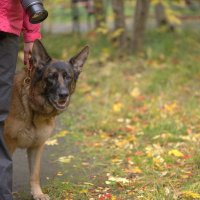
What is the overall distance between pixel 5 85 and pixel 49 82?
2.24 ft

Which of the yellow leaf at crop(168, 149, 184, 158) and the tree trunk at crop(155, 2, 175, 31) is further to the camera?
the tree trunk at crop(155, 2, 175, 31)

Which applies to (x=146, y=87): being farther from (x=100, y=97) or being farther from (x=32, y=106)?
(x=32, y=106)

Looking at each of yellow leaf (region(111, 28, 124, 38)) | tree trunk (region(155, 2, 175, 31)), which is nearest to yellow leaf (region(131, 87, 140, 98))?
yellow leaf (region(111, 28, 124, 38))

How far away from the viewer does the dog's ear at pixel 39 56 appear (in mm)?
4543

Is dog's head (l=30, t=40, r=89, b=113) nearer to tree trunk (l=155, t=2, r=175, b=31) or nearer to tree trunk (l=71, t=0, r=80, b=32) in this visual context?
tree trunk (l=155, t=2, r=175, b=31)

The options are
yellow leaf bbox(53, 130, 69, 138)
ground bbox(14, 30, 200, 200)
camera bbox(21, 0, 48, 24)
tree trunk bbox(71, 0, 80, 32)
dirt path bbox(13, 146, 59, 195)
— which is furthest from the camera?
tree trunk bbox(71, 0, 80, 32)

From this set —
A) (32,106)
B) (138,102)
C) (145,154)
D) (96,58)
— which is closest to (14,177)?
(32,106)

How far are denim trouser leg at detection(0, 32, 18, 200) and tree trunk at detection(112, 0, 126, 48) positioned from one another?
725 cm

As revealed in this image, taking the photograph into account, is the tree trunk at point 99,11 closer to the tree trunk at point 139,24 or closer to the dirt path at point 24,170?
the tree trunk at point 139,24

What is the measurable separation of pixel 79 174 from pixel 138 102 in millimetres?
3068

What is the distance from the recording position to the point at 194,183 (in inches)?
190

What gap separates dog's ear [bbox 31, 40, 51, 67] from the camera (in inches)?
179

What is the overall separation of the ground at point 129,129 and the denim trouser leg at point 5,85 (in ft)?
3.07

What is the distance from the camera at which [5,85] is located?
3984 millimetres
